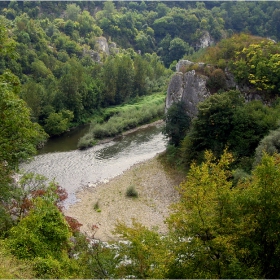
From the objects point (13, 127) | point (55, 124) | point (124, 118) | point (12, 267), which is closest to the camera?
point (12, 267)

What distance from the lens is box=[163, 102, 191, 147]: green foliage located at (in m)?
38.9

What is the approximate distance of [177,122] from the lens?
3912cm

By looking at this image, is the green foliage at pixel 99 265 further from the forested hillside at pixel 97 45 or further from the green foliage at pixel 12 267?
the forested hillside at pixel 97 45

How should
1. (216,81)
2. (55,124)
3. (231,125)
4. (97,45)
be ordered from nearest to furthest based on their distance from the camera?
(231,125) → (216,81) → (55,124) → (97,45)

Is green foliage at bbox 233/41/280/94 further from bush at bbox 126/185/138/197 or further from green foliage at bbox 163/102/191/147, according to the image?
bush at bbox 126/185/138/197

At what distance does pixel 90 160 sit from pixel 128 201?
12.3 m

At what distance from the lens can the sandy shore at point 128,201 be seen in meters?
26.7

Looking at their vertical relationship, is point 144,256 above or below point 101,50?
below

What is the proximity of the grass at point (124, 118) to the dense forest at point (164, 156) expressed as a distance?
24 cm

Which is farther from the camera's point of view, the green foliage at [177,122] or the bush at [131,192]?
the green foliage at [177,122]

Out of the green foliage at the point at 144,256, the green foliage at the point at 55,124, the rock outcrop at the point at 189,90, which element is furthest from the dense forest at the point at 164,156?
the rock outcrop at the point at 189,90

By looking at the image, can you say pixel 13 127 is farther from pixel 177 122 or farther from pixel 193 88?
pixel 193 88

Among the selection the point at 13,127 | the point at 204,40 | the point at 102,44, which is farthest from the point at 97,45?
the point at 13,127

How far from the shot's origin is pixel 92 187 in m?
34.0
